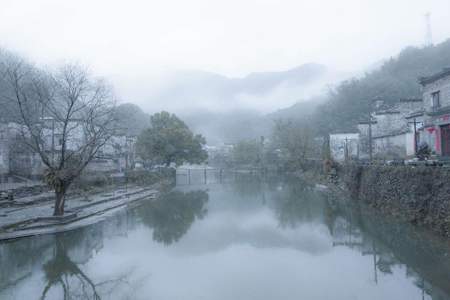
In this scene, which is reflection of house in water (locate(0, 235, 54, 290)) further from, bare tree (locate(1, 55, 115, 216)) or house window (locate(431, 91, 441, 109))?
house window (locate(431, 91, 441, 109))

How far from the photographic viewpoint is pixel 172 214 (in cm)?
2094

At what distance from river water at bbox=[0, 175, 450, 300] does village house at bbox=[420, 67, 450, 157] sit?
253 inches

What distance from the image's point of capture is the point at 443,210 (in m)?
12.6

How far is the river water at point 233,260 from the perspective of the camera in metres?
8.80

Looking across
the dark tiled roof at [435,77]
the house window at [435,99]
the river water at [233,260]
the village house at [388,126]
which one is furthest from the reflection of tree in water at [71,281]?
the village house at [388,126]

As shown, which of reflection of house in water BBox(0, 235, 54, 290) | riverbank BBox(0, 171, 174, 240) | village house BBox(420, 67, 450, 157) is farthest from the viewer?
village house BBox(420, 67, 450, 157)

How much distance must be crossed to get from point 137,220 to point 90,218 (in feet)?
7.90

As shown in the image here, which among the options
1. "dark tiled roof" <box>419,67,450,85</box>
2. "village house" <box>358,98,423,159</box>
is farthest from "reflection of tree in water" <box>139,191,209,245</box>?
"village house" <box>358,98,423,159</box>

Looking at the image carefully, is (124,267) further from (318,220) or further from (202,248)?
(318,220)

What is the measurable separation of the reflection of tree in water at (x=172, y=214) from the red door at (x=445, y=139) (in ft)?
46.1

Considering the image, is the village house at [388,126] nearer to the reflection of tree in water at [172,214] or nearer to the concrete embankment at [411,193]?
the concrete embankment at [411,193]

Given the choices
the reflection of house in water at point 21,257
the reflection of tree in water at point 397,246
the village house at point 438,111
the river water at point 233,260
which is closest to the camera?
the river water at point 233,260

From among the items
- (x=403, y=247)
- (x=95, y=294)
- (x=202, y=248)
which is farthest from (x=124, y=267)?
(x=403, y=247)

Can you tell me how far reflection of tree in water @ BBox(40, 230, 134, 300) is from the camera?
8.84 meters
